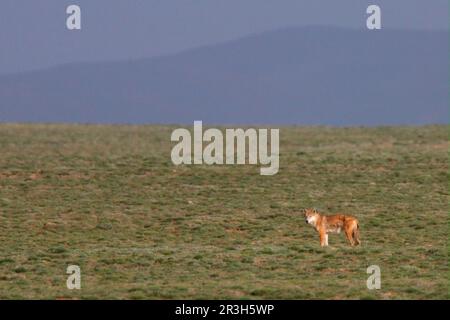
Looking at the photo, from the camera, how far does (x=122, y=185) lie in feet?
140

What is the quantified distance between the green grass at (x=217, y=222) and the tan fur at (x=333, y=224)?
346mm

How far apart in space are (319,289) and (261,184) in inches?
843

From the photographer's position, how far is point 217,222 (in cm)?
3228

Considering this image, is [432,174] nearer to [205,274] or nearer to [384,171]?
[384,171]

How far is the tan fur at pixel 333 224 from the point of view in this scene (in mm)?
24797

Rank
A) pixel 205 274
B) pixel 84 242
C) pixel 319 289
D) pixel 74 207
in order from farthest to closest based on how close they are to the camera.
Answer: pixel 74 207 < pixel 84 242 < pixel 205 274 < pixel 319 289

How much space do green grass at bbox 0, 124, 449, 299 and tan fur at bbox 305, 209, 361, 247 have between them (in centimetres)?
35

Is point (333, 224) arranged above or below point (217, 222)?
below

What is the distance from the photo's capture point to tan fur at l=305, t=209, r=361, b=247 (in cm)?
2480

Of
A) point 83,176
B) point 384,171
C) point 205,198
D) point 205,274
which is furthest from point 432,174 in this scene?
point 205,274

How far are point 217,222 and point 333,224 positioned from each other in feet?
25.8

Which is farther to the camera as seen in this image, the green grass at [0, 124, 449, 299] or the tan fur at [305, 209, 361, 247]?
the tan fur at [305, 209, 361, 247]

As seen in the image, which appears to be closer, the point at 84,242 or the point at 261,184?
the point at 84,242
